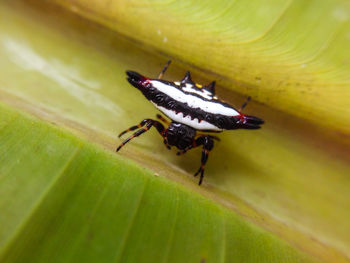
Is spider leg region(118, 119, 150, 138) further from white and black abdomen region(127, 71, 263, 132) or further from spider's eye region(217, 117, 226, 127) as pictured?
spider's eye region(217, 117, 226, 127)

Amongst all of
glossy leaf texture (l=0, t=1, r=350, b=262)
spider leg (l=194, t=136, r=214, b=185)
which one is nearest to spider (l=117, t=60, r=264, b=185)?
spider leg (l=194, t=136, r=214, b=185)

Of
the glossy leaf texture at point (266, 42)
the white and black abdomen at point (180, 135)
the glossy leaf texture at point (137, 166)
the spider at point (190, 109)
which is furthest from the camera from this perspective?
the white and black abdomen at point (180, 135)

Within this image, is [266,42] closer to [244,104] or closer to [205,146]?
[244,104]

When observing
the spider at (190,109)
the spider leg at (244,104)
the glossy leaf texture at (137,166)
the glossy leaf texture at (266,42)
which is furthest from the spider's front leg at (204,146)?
A: the glossy leaf texture at (266,42)

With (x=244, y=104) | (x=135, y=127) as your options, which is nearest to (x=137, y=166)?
(x=135, y=127)

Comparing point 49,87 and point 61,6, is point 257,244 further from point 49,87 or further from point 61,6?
point 61,6

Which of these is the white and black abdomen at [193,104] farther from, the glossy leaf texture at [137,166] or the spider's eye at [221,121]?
the glossy leaf texture at [137,166]

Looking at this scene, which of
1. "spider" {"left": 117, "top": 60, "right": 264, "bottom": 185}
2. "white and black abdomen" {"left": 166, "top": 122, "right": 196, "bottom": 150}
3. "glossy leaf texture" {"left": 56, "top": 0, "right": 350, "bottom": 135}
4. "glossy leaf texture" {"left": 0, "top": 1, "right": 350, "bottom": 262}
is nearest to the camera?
"glossy leaf texture" {"left": 0, "top": 1, "right": 350, "bottom": 262}
